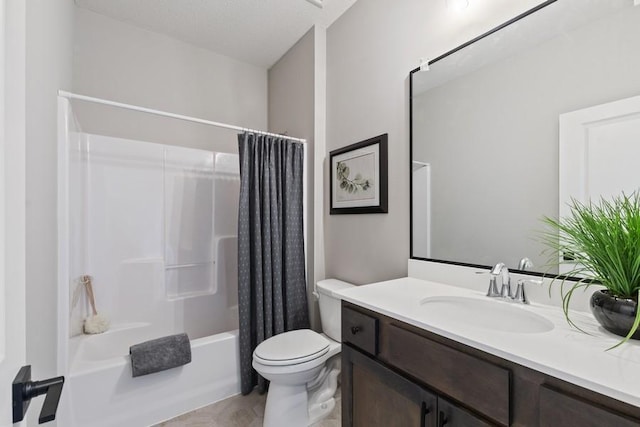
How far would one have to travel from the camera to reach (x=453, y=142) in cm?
139

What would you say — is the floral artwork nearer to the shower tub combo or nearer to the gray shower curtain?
the gray shower curtain

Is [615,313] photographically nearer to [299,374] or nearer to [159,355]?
[299,374]

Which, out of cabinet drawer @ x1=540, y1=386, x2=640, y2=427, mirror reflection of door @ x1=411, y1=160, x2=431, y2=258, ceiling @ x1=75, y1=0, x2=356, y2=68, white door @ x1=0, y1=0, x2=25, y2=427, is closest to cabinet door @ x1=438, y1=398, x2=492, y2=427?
cabinet drawer @ x1=540, y1=386, x2=640, y2=427

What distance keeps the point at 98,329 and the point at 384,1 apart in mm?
2682

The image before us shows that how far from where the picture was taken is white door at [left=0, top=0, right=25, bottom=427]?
43cm

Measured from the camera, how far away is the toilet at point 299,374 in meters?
1.48

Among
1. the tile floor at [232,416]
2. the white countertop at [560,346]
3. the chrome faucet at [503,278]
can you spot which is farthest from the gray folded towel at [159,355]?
the chrome faucet at [503,278]

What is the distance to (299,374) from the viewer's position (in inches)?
59.0

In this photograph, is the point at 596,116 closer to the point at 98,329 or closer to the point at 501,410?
the point at 501,410

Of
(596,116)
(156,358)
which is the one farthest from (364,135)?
(156,358)

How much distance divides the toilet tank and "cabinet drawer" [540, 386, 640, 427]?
118 centimetres

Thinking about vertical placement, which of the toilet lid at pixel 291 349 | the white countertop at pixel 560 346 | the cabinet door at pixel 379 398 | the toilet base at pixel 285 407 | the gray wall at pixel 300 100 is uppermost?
the gray wall at pixel 300 100

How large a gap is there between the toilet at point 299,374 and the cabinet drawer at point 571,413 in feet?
2.69

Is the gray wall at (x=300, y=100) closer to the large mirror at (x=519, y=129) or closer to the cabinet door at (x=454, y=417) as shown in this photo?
the large mirror at (x=519, y=129)
